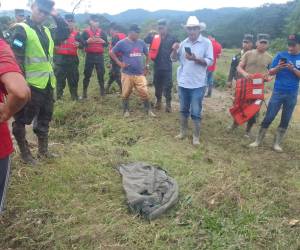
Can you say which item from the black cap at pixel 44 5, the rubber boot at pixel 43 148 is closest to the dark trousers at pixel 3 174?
the rubber boot at pixel 43 148

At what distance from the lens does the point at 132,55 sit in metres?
7.25

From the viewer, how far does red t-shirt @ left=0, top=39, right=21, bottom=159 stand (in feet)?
7.39

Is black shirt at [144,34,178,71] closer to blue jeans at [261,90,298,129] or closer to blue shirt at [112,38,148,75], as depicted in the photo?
blue shirt at [112,38,148,75]

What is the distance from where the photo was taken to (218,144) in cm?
647

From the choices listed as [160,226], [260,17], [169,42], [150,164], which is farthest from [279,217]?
[260,17]

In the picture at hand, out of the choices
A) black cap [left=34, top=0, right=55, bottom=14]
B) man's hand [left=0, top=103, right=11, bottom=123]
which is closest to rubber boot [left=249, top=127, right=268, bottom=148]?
black cap [left=34, top=0, right=55, bottom=14]

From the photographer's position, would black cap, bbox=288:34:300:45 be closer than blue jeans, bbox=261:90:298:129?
Yes

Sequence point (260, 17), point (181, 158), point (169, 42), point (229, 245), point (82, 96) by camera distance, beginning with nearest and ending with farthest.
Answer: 1. point (229, 245)
2. point (181, 158)
3. point (169, 42)
4. point (82, 96)
5. point (260, 17)

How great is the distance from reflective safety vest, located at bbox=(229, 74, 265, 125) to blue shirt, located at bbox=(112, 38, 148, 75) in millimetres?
1787

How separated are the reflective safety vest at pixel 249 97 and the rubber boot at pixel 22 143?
12.2 feet

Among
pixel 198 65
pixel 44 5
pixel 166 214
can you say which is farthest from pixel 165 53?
pixel 166 214

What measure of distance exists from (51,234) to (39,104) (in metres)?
1.63

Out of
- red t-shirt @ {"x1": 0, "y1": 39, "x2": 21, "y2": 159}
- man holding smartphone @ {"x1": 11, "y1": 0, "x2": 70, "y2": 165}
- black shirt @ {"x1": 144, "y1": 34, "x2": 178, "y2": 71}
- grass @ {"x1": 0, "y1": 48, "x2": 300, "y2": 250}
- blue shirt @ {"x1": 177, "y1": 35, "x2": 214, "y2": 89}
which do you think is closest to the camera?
red t-shirt @ {"x1": 0, "y1": 39, "x2": 21, "y2": 159}

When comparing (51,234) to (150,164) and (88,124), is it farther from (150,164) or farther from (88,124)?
(88,124)
